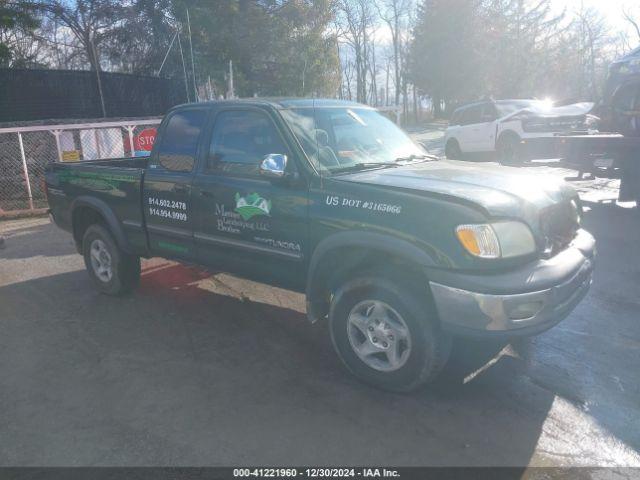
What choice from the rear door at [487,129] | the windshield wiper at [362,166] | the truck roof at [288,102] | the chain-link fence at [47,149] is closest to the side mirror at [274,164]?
the windshield wiper at [362,166]

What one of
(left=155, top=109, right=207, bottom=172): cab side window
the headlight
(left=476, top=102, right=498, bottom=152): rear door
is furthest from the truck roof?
(left=476, top=102, right=498, bottom=152): rear door

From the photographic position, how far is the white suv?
12.1m

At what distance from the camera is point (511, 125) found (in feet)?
42.5

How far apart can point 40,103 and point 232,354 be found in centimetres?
1241

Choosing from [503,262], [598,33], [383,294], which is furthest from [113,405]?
[598,33]

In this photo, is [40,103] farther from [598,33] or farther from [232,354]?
[598,33]

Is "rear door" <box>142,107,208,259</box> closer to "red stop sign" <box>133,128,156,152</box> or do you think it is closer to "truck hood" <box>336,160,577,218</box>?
"truck hood" <box>336,160,577,218</box>

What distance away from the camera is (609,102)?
398 inches

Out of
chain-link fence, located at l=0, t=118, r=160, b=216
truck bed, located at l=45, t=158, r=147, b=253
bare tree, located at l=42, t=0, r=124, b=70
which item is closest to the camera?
truck bed, located at l=45, t=158, r=147, b=253

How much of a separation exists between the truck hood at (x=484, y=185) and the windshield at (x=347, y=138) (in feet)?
0.77

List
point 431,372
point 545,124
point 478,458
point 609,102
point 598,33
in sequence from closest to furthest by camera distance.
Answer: point 478,458
point 431,372
point 609,102
point 545,124
point 598,33

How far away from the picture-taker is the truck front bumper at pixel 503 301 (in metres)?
3.15

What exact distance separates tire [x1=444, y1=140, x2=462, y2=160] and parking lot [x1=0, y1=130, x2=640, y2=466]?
10.9 metres

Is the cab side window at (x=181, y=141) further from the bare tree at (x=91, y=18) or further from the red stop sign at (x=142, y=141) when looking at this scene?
the bare tree at (x=91, y=18)
